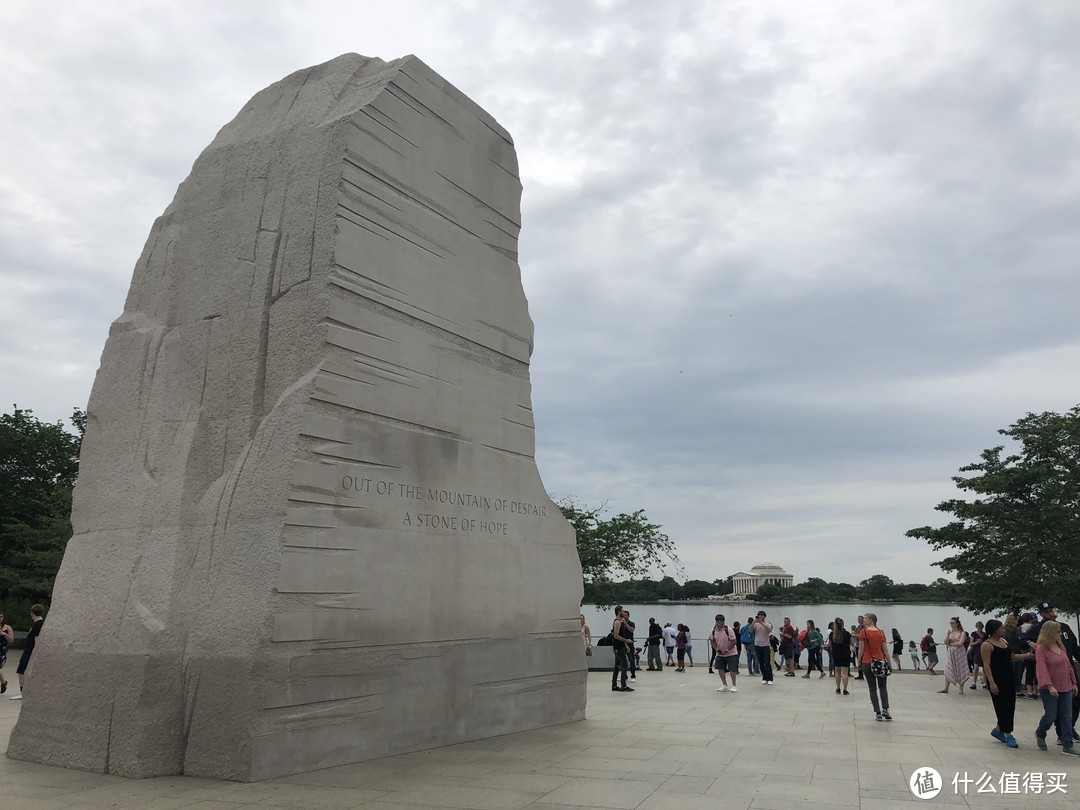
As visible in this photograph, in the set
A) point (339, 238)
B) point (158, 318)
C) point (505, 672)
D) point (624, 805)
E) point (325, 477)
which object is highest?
point (339, 238)

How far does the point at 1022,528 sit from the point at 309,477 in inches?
785

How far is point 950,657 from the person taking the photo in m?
17.5

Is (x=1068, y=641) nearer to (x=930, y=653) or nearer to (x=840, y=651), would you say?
(x=840, y=651)

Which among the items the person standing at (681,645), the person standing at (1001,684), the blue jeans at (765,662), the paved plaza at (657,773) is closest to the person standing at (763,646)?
the blue jeans at (765,662)

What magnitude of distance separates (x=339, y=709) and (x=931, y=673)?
65.1 feet

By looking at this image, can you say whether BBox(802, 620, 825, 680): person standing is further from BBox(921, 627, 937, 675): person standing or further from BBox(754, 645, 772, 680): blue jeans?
BBox(921, 627, 937, 675): person standing

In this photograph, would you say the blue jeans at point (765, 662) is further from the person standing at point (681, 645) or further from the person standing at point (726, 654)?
the person standing at point (681, 645)

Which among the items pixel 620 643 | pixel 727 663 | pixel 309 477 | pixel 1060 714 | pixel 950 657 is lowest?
pixel 1060 714

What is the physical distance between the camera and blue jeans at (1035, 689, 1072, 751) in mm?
9070

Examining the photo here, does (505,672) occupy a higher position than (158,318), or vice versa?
(158,318)

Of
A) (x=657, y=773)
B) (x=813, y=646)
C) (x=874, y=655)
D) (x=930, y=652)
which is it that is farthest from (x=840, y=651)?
(x=657, y=773)

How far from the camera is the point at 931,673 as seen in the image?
74.7 feet

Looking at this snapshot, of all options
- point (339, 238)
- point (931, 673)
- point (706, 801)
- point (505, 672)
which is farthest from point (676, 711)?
point (931, 673)

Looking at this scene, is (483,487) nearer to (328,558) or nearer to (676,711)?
(328,558)
